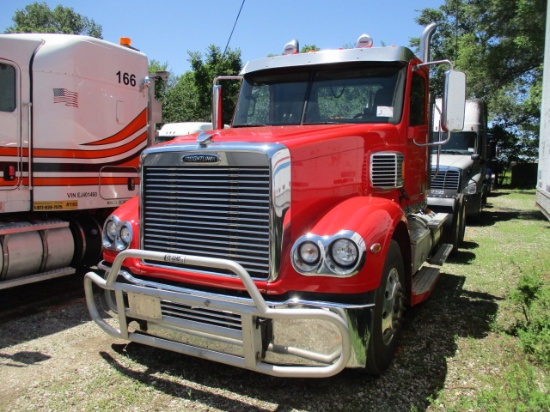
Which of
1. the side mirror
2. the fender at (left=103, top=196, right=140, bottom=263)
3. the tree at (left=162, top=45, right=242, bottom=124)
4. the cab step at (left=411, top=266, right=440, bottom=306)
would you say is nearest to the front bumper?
the fender at (left=103, top=196, right=140, bottom=263)

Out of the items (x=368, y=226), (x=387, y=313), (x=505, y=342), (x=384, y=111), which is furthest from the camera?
(x=384, y=111)

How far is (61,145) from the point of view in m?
5.91

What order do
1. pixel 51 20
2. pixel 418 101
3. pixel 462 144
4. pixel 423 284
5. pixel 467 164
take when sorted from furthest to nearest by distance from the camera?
pixel 51 20 < pixel 462 144 < pixel 467 164 < pixel 418 101 < pixel 423 284

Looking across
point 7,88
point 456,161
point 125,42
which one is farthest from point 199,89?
point 7,88

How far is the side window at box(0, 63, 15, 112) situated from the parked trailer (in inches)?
0.4

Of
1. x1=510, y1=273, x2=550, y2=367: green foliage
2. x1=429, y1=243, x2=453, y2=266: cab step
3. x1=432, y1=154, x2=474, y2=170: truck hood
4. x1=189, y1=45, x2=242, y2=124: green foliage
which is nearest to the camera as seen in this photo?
x1=510, y1=273, x2=550, y2=367: green foliage

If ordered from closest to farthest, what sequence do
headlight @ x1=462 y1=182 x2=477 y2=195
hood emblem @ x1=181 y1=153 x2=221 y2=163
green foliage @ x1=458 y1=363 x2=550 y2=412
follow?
green foliage @ x1=458 y1=363 x2=550 y2=412 → hood emblem @ x1=181 y1=153 x2=221 y2=163 → headlight @ x1=462 y1=182 x2=477 y2=195

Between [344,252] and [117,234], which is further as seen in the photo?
[117,234]

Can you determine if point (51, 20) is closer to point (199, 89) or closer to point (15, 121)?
point (199, 89)

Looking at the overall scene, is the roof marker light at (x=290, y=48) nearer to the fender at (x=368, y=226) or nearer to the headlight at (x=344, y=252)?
the fender at (x=368, y=226)

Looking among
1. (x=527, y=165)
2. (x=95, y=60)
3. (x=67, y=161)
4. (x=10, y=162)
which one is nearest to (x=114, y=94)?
(x=95, y=60)

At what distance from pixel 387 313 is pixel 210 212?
154 cm

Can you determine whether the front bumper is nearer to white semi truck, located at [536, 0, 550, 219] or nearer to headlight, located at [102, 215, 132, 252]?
headlight, located at [102, 215, 132, 252]

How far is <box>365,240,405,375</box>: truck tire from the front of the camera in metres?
3.33
